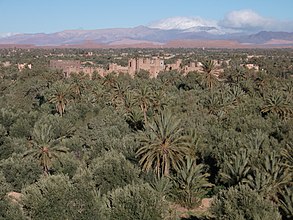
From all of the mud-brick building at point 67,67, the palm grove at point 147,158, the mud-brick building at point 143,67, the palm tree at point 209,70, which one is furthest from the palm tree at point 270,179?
the mud-brick building at point 67,67

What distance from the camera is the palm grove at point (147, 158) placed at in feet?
56.9

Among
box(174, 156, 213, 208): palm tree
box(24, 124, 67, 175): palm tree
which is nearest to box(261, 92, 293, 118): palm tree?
box(174, 156, 213, 208): palm tree

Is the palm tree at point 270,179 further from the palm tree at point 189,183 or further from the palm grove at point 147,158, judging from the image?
the palm tree at point 189,183

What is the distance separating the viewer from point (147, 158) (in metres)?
25.0

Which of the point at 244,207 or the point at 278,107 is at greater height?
the point at 244,207

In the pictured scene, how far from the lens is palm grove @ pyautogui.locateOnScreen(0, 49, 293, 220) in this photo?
1734 centimetres

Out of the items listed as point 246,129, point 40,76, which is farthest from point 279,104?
point 40,76

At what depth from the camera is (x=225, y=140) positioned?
2998 centimetres

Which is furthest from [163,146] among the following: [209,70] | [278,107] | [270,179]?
[209,70]

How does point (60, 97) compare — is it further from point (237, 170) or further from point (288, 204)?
point (288, 204)

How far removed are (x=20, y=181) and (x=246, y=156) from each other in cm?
1331

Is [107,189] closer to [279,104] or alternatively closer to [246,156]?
[246,156]

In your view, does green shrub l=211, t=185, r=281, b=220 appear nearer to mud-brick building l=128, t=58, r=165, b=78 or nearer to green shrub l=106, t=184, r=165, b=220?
green shrub l=106, t=184, r=165, b=220

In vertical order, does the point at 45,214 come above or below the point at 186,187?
above
